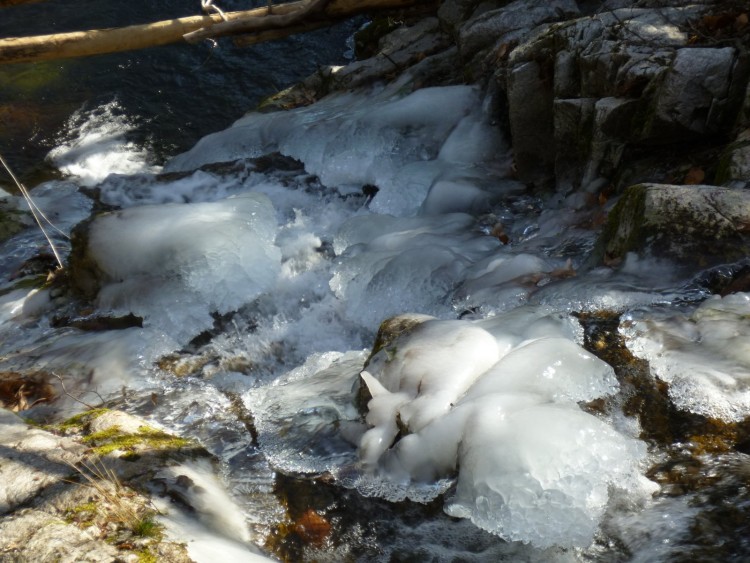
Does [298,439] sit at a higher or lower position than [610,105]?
lower

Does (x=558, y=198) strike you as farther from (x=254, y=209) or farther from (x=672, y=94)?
(x=254, y=209)

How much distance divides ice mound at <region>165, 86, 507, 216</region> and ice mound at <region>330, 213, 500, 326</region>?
0.44 metres

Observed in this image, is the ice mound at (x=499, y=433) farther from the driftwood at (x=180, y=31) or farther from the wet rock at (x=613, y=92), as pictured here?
the driftwood at (x=180, y=31)

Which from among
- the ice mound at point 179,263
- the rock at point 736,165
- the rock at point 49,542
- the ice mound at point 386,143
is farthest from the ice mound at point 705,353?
the ice mound at point 179,263

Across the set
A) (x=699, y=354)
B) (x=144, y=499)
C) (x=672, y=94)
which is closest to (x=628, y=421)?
(x=699, y=354)

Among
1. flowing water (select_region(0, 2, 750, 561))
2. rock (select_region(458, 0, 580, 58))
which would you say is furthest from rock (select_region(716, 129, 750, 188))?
rock (select_region(458, 0, 580, 58))

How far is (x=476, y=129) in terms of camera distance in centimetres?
623

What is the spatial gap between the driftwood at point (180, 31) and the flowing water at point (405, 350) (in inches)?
37.6

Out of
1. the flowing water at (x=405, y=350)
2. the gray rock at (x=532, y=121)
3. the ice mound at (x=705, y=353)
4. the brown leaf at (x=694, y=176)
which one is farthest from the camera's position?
the gray rock at (x=532, y=121)

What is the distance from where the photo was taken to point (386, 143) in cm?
671

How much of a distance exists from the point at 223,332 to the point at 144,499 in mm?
2240

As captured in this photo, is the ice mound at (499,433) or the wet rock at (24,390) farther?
the wet rock at (24,390)

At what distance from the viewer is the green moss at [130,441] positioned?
3074mm

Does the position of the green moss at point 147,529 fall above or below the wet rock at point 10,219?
above
